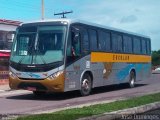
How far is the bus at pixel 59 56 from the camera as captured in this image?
17.7 meters

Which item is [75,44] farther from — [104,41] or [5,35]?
[5,35]

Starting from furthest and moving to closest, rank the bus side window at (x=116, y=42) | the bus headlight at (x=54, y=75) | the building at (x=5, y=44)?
the building at (x=5, y=44) → the bus side window at (x=116, y=42) → the bus headlight at (x=54, y=75)

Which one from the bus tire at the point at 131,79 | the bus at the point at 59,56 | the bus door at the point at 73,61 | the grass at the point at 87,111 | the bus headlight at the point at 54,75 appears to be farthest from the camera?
the bus tire at the point at 131,79

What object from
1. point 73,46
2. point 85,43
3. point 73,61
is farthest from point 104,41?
point 73,61

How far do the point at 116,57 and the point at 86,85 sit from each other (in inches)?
158

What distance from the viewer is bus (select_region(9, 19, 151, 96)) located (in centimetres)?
1770

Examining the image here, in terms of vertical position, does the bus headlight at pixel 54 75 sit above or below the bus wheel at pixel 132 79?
above

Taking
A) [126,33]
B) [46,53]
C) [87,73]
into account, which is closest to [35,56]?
[46,53]

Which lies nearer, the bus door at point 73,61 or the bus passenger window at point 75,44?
the bus door at point 73,61

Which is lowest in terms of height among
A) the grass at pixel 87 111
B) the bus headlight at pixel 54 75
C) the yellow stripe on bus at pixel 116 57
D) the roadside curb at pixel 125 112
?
the roadside curb at pixel 125 112

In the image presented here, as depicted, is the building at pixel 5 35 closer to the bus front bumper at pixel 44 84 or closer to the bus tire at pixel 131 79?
the bus tire at pixel 131 79

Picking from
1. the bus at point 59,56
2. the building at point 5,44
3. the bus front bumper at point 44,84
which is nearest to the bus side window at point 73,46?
the bus at point 59,56

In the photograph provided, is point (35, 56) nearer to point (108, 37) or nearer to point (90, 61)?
point (90, 61)

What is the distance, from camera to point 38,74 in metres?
17.8
